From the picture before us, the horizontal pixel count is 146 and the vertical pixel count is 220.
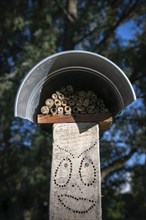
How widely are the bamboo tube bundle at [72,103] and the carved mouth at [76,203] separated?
2.91 ft

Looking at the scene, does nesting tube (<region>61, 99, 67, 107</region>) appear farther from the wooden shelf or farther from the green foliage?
the green foliage

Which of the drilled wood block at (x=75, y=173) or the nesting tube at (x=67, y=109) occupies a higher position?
the nesting tube at (x=67, y=109)

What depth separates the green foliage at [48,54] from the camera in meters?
10.1

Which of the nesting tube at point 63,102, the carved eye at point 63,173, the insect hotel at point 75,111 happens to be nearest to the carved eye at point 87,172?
the insect hotel at point 75,111

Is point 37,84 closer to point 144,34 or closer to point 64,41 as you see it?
point 144,34

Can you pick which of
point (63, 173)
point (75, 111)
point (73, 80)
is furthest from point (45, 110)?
point (63, 173)

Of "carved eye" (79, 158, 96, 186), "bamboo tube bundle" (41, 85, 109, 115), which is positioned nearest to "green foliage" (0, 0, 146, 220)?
"bamboo tube bundle" (41, 85, 109, 115)

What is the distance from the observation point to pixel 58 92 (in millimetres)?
4551

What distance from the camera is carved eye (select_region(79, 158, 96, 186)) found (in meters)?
4.05

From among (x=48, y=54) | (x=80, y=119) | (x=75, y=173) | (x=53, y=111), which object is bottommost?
(x=75, y=173)

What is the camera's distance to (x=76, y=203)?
4000 millimetres

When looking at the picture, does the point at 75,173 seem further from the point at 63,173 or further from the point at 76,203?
the point at 76,203

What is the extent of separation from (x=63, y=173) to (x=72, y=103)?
2.59 ft

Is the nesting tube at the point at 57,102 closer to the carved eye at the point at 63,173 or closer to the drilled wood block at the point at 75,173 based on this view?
the drilled wood block at the point at 75,173
